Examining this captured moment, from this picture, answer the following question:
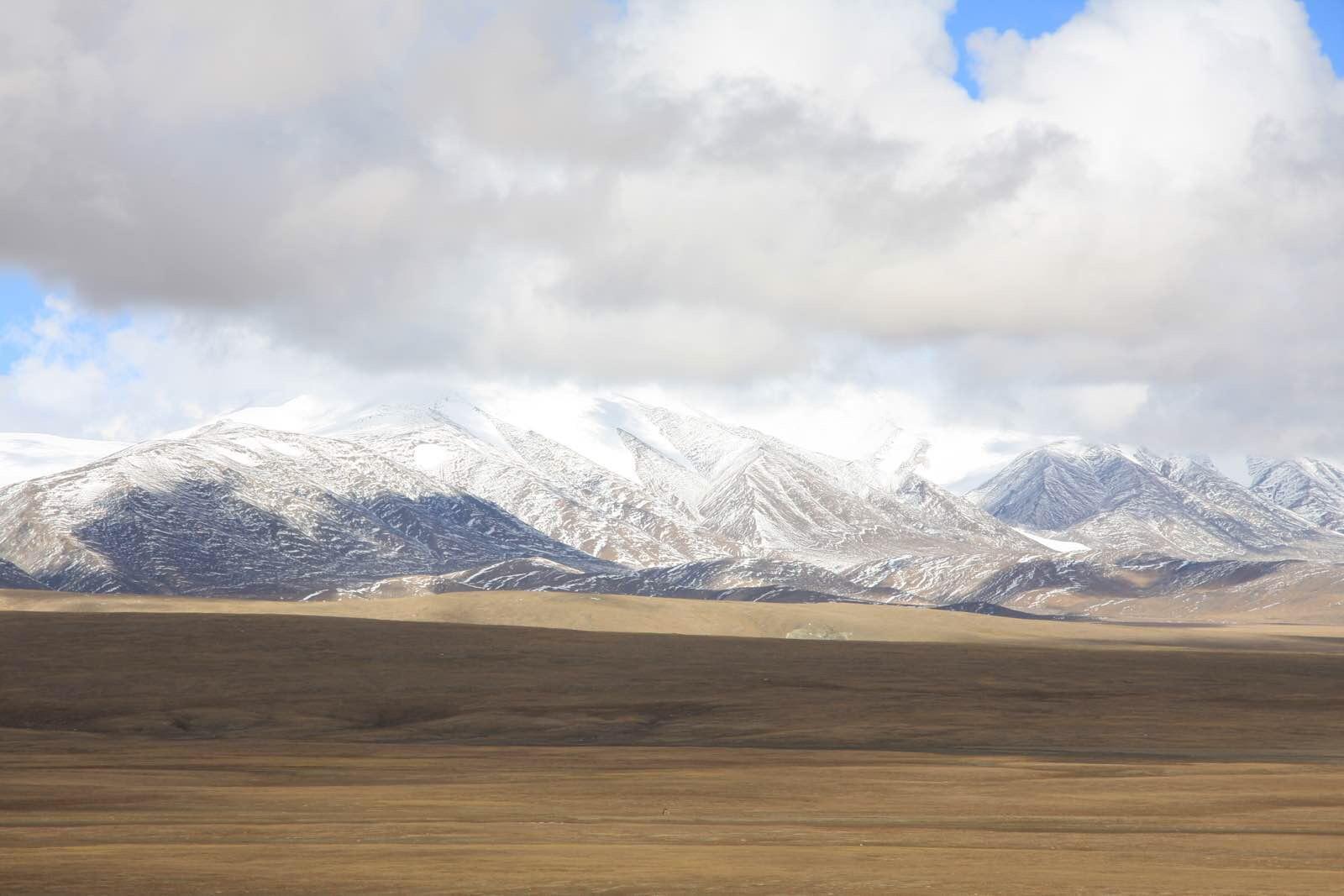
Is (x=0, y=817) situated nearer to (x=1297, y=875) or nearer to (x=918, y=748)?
(x=1297, y=875)

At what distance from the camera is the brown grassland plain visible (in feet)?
105

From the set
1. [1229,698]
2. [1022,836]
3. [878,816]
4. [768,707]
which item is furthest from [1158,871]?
[1229,698]

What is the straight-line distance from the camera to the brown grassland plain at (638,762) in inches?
1266

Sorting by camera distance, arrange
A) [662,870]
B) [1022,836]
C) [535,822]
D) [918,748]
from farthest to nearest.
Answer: [918,748] → [535,822] → [1022,836] → [662,870]

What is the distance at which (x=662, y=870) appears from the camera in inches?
1235

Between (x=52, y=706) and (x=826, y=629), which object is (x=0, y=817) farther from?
(x=826, y=629)

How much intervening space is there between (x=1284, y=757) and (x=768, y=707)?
112 feet

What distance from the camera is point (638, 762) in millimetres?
67750

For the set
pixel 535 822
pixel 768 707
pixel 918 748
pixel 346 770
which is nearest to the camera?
pixel 535 822

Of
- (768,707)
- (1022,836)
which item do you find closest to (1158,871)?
(1022,836)

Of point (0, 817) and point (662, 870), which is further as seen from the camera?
point (0, 817)

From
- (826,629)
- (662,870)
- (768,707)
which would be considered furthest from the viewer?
(826,629)

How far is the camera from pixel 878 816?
46.0m

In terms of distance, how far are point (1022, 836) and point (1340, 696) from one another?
80.4 m
